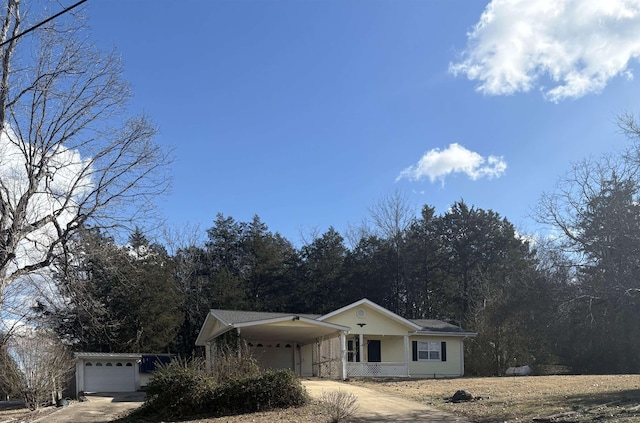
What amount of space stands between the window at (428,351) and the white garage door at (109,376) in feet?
55.5

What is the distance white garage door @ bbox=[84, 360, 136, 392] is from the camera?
33.0 meters

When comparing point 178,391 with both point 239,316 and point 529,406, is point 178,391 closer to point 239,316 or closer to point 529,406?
point 529,406

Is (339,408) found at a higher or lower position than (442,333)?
higher

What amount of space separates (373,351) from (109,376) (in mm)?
15473

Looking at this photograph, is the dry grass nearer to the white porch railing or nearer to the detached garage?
the white porch railing

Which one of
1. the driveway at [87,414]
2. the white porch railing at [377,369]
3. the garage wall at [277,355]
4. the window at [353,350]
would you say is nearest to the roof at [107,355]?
the garage wall at [277,355]

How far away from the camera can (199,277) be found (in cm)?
4791

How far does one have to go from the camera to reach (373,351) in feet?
107

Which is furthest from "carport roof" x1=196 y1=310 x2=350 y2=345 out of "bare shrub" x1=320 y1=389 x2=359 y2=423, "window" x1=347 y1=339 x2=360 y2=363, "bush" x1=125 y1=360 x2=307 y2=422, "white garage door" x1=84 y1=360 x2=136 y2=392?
"bare shrub" x1=320 y1=389 x2=359 y2=423

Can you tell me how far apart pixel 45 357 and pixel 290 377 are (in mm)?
12736

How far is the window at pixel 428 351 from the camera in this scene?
1304 inches

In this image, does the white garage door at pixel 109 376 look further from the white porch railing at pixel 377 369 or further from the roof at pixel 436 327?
the roof at pixel 436 327

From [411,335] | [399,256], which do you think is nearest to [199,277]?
[399,256]

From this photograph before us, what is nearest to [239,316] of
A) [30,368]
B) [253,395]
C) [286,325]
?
[286,325]
